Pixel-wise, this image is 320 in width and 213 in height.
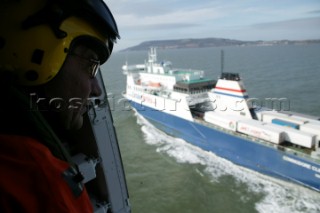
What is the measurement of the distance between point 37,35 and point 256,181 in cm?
1171

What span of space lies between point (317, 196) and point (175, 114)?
786cm

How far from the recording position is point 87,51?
4.44ft

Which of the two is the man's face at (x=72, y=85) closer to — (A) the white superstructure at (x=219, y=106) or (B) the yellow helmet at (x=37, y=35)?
(B) the yellow helmet at (x=37, y=35)

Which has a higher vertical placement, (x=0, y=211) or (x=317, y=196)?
(x=0, y=211)

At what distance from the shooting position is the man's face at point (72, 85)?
49.6 inches

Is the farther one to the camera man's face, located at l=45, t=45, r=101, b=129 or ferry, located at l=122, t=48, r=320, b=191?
ferry, located at l=122, t=48, r=320, b=191

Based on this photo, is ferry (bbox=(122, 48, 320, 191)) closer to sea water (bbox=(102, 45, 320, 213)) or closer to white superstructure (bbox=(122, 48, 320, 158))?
white superstructure (bbox=(122, 48, 320, 158))

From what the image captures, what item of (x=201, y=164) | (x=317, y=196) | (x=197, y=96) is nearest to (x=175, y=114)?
(x=197, y=96)

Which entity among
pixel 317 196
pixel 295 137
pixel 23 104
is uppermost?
pixel 23 104

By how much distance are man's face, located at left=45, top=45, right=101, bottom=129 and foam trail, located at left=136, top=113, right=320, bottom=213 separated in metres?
9.58

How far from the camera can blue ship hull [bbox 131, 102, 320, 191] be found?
33.6 feet

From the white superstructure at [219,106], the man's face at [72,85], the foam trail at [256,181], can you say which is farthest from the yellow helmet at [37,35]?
the white superstructure at [219,106]

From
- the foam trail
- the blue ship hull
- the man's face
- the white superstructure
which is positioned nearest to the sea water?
the foam trail

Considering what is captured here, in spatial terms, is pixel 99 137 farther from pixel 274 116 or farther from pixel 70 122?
pixel 274 116
